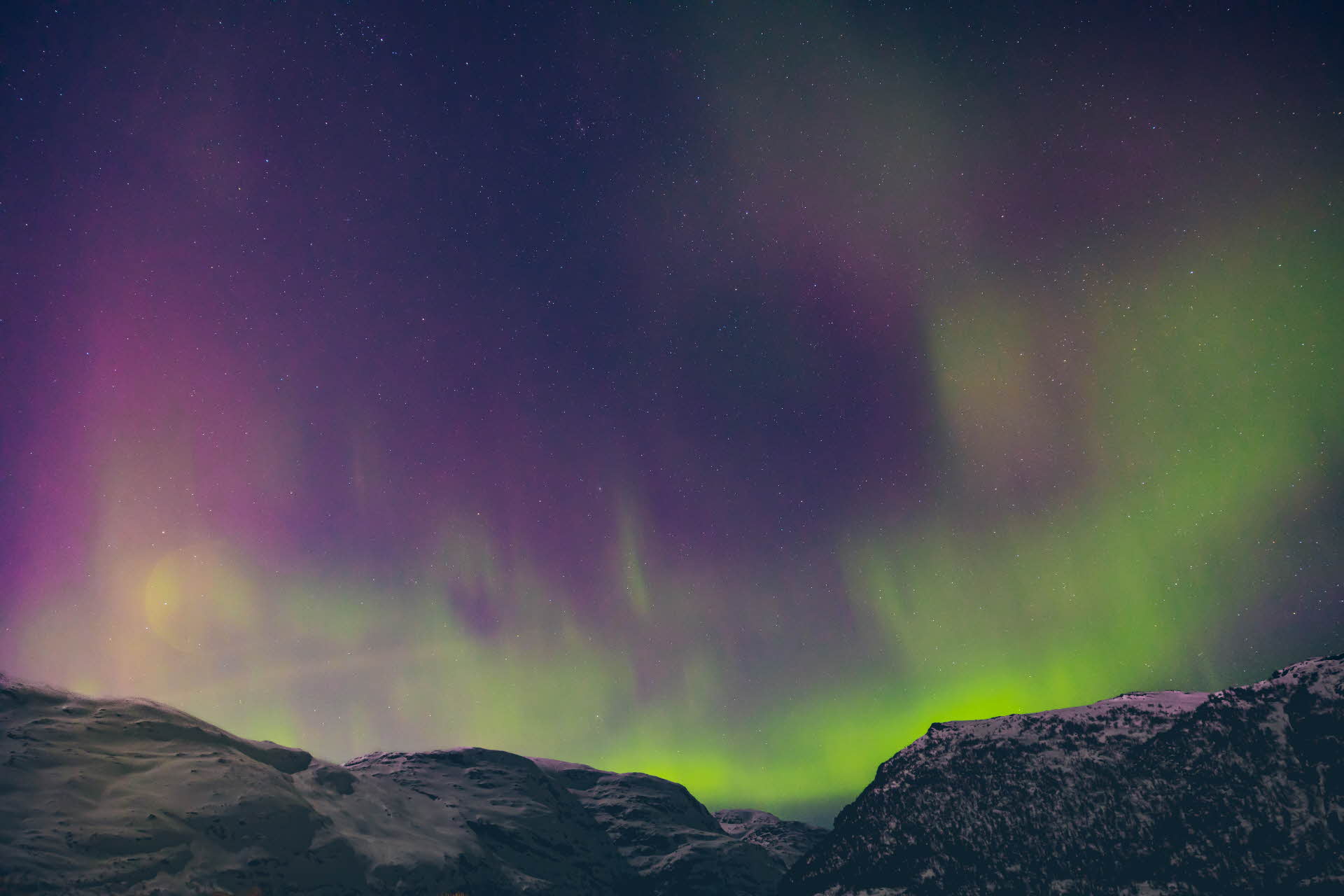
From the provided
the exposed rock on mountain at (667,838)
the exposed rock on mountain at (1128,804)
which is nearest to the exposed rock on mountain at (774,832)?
the exposed rock on mountain at (667,838)

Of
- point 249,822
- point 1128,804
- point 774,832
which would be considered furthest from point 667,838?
point 249,822

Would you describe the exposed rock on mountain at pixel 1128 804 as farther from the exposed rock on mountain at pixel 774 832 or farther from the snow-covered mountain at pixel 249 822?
the exposed rock on mountain at pixel 774 832

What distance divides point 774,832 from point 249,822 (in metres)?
135

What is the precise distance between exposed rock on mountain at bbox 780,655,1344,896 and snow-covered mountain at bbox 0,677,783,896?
3451cm

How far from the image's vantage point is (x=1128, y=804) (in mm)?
75500

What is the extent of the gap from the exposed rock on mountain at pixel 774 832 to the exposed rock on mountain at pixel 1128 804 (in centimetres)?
5780

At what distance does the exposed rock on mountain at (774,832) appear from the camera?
144 m

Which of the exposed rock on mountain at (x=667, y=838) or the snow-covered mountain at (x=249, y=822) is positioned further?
the exposed rock on mountain at (x=667, y=838)

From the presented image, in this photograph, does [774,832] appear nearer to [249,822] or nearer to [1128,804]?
[1128,804]

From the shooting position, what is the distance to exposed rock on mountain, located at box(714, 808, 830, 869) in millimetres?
144000

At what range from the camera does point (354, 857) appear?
193 ft

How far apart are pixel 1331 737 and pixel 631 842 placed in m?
96.6

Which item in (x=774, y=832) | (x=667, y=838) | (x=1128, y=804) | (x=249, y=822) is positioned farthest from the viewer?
(x=774, y=832)

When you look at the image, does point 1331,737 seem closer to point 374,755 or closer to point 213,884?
point 213,884
